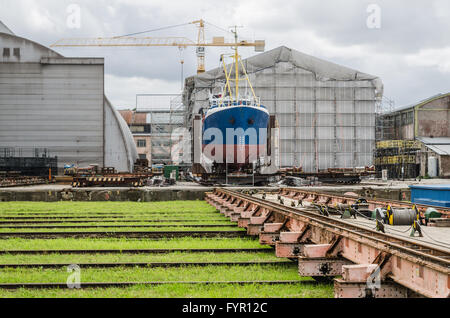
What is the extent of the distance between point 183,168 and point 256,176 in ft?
93.2

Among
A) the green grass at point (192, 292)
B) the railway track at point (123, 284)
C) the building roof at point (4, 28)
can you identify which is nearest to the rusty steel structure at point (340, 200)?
the railway track at point (123, 284)

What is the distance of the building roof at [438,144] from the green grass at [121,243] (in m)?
41.9

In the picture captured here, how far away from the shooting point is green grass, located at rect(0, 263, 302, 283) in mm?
5812

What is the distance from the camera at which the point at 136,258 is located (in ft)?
23.6

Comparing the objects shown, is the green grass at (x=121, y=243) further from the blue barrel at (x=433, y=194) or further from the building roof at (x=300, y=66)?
the building roof at (x=300, y=66)

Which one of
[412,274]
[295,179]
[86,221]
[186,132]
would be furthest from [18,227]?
[186,132]

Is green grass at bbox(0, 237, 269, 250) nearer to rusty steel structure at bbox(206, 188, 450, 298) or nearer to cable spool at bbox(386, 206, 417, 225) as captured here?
rusty steel structure at bbox(206, 188, 450, 298)

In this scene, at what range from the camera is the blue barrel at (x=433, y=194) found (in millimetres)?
12383

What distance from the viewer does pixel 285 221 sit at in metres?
7.64

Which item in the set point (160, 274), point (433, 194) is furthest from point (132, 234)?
point (433, 194)

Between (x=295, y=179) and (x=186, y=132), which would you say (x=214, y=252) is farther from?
(x=186, y=132)

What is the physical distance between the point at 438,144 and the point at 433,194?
38.6m

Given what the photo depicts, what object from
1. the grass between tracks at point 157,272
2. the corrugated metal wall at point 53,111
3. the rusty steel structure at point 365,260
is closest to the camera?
the rusty steel structure at point 365,260

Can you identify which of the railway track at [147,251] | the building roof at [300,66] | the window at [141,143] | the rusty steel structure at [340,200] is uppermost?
the building roof at [300,66]
